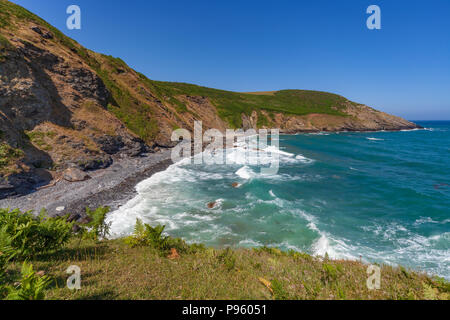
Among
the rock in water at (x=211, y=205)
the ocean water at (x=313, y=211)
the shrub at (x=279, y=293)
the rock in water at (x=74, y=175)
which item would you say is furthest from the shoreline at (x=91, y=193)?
the shrub at (x=279, y=293)

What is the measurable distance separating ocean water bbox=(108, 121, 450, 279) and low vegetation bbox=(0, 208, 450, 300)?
5.81m

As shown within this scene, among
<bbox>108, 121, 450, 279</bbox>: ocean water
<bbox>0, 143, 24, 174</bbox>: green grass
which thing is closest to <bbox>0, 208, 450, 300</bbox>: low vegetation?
<bbox>108, 121, 450, 279</bbox>: ocean water

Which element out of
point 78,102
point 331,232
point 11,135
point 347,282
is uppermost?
point 78,102

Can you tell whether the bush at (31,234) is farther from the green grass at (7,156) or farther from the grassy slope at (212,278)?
the green grass at (7,156)

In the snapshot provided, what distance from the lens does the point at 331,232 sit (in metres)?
15.4

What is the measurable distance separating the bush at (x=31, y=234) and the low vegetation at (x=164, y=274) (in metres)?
0.02

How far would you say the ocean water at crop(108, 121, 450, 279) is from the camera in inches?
542

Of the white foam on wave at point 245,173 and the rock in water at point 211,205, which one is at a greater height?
the white foam on wave at point 245,173

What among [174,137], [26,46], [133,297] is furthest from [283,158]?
[26,46]

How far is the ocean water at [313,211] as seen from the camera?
1376cm

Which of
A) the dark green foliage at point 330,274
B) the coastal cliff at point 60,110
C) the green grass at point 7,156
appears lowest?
the dark green foliage at point 330,274

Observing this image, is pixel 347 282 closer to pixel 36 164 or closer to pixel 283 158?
pixel 36 164

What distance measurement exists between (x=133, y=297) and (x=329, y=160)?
43.8 metres

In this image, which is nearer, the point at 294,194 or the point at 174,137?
the point at 294,194
